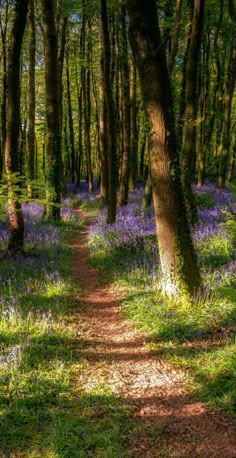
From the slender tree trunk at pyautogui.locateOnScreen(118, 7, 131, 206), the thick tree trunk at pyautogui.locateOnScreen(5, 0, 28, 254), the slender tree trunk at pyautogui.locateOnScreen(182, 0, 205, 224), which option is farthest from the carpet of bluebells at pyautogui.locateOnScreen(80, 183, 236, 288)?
the thick tree trunk at pyautogui.locateOnScreen(5, 0, 28, 254)

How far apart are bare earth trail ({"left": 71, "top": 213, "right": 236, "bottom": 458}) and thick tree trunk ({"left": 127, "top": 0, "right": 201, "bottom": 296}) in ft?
4.13

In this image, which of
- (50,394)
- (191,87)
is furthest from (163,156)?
(191,87)

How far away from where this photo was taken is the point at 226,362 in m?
5.05

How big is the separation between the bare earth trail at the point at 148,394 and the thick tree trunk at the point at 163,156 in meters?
1.26

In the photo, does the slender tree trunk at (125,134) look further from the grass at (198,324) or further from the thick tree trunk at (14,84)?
the grass at (198,324)

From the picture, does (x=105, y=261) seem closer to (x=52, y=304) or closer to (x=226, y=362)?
(x=52, y=304)

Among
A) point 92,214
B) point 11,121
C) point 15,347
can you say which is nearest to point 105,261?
point 11,121

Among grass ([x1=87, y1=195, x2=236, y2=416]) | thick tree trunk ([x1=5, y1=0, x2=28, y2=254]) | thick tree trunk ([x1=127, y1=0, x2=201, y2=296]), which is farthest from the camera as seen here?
thick tree trunk ([x1=5, y1=0, x2=28, y2=254])

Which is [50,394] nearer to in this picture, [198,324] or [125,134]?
[198,324]

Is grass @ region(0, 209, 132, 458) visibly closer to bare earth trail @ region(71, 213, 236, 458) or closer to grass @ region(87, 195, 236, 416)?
bare earth trail @ region(71, 213, 236, 458)

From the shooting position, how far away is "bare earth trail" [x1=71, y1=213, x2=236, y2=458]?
4035 mm

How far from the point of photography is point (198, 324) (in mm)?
6332

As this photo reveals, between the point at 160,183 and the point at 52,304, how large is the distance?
9.12ft

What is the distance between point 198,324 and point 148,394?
5.40 feet
